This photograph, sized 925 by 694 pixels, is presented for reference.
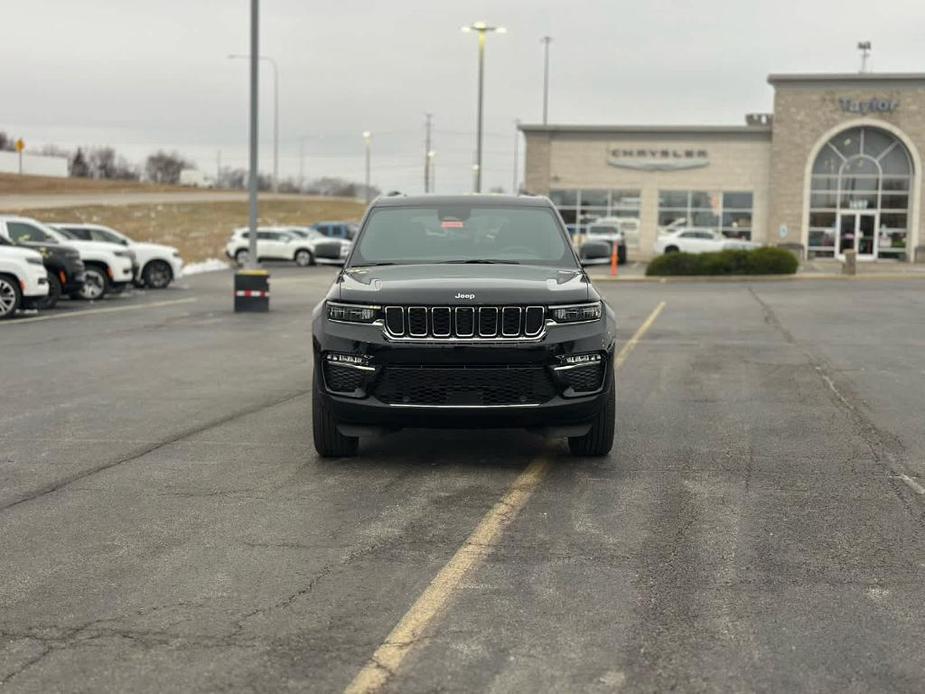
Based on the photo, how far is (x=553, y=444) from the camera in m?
8.33

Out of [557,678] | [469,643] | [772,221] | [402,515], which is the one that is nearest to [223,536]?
[402,515]

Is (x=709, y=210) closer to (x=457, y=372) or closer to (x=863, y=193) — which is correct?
(x=863, y=193)

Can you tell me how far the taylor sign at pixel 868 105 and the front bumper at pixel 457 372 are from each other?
50813 millimetres

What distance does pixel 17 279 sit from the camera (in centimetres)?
2078

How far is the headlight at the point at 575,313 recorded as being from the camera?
7062mm

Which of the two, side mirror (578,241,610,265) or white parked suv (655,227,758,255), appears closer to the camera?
side mirror (578,241,610,265)

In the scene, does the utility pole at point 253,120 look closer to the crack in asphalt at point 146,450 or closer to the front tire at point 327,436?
the crack in asphalt at point 146,450

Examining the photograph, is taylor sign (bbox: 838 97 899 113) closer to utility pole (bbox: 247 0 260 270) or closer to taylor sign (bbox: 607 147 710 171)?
taylor sign (bbox: 607 147 710 171)

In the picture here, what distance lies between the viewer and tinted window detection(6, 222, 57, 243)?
907 inches

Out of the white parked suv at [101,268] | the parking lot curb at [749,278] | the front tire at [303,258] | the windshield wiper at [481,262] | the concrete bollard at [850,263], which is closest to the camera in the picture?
the windshield wiper at [481,262]

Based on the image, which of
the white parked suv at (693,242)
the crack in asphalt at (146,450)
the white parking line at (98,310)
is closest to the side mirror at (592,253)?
the crack in asphalt at (146,450)

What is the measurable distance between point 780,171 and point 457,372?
51137mm

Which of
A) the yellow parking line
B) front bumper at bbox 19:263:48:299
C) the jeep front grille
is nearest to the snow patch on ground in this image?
front bumper at bbox 19:263:48:299

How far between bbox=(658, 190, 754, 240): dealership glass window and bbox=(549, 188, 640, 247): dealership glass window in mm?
1348
